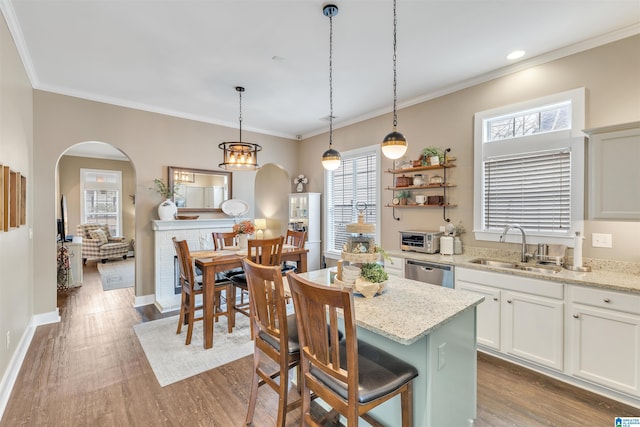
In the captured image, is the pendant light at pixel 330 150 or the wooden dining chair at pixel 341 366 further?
the pendant light at pixel 330 150

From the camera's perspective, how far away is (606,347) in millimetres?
2242

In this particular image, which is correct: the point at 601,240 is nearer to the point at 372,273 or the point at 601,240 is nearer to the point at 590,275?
the point at 590,275

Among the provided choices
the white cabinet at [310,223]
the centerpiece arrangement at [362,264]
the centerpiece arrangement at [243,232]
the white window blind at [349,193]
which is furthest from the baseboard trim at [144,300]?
the centerpiece arrangement at [362,264]

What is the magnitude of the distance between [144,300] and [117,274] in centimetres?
267

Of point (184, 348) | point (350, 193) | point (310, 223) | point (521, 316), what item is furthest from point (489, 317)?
point (310, 223)

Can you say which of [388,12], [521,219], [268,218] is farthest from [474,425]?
[268,218]

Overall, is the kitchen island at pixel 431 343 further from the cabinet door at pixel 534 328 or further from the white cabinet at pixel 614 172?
the white cabinet at pixel 614 172

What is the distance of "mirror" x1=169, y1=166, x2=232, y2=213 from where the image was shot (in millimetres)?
4801

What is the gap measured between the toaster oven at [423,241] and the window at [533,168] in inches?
18.6

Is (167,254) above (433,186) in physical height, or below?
below

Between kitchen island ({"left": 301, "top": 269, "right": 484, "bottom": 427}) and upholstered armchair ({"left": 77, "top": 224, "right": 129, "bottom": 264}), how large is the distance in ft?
27.0

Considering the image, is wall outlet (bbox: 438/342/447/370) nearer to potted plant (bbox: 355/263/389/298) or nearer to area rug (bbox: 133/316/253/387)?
potted plant (bbox: 355/263/389/298)

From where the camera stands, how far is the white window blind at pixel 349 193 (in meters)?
4.88

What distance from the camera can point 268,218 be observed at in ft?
21.4
